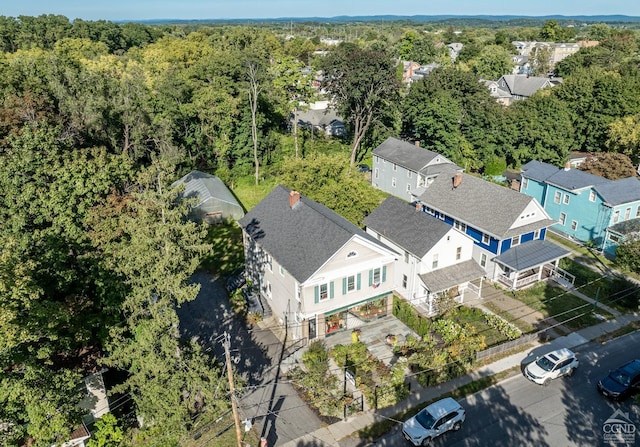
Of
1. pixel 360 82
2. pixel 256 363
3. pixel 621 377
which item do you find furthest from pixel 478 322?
pixel 360 82

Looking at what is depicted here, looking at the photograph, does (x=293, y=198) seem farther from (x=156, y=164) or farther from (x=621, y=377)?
(x=621, y=377)

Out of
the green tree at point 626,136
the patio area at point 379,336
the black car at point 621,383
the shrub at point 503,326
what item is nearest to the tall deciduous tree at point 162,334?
the patio area at point 379,336

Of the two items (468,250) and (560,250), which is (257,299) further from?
(560,250)

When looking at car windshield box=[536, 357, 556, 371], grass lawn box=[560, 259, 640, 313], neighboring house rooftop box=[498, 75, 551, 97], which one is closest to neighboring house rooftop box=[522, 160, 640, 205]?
grass lawn box=[560, 259, 640, 313]

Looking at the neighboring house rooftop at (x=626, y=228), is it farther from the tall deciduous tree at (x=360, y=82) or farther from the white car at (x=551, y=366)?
the tall deciduous tree at (x=360, y=82)

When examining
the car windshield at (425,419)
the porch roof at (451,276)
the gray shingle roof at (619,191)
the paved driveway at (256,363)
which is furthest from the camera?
the gray shingle roof at (619,191)

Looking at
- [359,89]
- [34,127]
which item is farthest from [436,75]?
[34,127]
